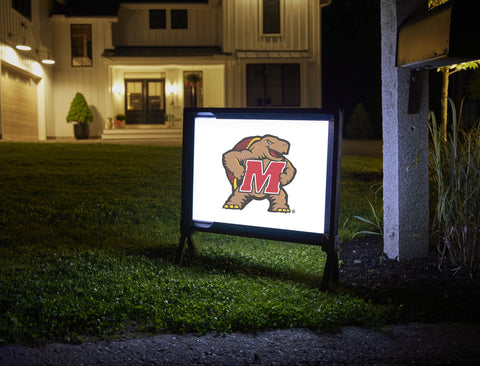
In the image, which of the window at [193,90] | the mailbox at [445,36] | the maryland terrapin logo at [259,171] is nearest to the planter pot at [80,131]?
the window at [193,90]

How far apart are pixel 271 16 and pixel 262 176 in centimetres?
2213

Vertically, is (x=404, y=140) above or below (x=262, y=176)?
above

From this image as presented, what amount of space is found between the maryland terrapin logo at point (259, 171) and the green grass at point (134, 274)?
2.01 ft

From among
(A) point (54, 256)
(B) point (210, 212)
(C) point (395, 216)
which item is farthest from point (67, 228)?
(C) point (395, 216)

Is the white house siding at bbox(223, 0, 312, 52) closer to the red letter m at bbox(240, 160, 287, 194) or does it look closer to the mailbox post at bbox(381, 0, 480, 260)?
the mailbox post at bbox(381, 0, 480, 260)

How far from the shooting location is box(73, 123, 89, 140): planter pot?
22.3 metres

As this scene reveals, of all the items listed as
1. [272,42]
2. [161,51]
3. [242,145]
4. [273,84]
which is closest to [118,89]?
[161,51]

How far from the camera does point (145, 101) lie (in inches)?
1020

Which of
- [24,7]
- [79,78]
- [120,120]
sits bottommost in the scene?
[120,120]

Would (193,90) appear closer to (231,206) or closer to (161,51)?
(161,51)

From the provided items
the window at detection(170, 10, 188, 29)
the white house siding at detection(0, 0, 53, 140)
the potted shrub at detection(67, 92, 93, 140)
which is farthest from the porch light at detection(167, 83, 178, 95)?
the white house siding at detection(0, 0, 53, 140)

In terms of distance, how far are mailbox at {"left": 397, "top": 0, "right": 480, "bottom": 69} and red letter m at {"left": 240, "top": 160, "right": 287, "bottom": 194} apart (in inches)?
52.9

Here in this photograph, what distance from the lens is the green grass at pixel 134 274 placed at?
10.3ft

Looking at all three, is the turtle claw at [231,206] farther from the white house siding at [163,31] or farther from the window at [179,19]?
the window at [179,19]
